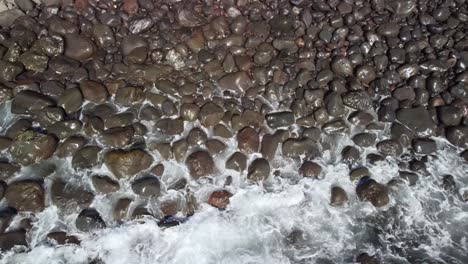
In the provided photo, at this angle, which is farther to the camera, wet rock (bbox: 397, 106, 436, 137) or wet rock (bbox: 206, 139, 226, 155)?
wet rock (bbox: 397, 106, 436, 137)

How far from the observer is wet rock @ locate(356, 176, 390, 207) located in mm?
5469

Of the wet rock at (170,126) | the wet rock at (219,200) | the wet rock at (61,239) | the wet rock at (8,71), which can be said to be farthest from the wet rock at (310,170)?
the wet rock at (8,71)

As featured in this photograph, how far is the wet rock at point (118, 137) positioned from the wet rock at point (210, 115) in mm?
982

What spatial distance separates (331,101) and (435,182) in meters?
1.71

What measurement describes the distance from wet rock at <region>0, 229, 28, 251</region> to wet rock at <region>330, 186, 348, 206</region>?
369 centimetres

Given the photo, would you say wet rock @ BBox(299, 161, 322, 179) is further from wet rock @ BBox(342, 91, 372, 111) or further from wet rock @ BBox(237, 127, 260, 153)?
wet rock @ BBox(342, 91, 372, 111)

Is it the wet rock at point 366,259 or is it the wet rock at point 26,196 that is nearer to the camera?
the wet rock at point 366,259

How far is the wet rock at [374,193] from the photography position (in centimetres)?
547

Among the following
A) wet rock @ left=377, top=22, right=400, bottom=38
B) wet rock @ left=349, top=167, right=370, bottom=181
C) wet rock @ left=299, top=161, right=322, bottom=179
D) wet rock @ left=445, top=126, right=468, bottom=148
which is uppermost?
wet rock @ left=377, top=22, right=400, bottom=38

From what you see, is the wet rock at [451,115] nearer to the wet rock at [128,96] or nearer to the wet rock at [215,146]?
the wet rock at [215,146]

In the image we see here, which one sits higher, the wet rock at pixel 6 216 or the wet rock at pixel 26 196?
the wet rock at pixel 26 196

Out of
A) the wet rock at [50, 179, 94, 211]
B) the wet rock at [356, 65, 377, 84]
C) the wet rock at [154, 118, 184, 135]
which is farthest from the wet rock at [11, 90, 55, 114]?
the wet rock at [356, 65, 377, 84]

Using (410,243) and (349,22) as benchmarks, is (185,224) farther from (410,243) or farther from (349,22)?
(349,22)

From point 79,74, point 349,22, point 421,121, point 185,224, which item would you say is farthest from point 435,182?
point 79,74
